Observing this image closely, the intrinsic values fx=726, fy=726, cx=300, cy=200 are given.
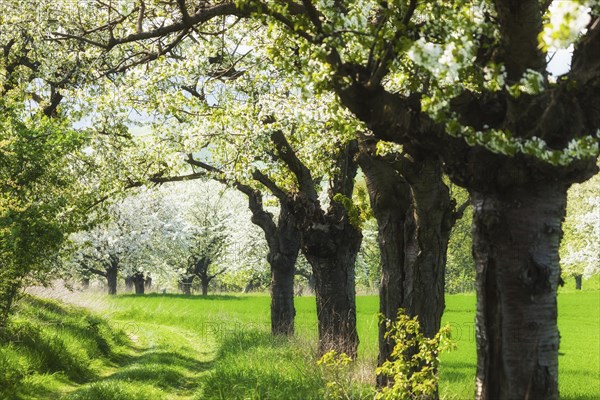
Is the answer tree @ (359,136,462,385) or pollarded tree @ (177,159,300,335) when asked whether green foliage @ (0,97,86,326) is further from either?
pollarded tree @ (177,159,300,335)

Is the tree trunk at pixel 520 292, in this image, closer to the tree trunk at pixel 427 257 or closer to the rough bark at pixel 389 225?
the tree trunk at pixel 427 257

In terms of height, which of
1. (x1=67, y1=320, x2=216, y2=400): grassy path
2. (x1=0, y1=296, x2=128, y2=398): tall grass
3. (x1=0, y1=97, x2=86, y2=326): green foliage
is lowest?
(x1=67, y1=320, x2=216, y2=400): grassy path

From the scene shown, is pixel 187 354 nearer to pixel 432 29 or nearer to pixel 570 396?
pixel 570 396

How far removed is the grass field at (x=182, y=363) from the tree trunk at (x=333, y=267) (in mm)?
758

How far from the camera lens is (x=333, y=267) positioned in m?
16.7

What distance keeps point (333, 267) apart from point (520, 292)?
10.4m

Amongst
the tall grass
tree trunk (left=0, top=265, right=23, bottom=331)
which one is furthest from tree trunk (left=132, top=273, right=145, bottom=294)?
tree trunk (left=0, top=265, right=23, bottom=331)

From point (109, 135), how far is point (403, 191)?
30.0ft

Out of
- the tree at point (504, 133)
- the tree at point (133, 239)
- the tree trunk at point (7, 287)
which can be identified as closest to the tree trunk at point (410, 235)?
the tree at point (504, 133)

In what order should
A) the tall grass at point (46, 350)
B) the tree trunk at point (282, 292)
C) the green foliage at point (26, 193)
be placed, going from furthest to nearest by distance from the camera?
the tree trunk at point (282, 292) < the green foliage at point (26, 193) < the tall grass at point (46, 350)

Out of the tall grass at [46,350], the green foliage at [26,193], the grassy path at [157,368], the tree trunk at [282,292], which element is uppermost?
the green foliage at [26,193]

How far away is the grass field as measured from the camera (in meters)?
11.6

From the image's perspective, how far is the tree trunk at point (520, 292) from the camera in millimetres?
6320

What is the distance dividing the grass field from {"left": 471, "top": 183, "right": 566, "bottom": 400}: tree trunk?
3154 mm
